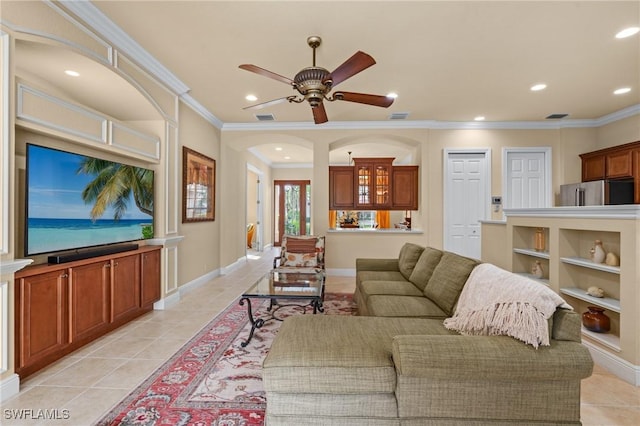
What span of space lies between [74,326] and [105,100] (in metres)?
2.38

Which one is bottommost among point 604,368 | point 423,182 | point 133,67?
point 604,368

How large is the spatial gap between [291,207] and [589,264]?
8452mm

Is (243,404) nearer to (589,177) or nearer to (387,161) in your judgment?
(387,161)

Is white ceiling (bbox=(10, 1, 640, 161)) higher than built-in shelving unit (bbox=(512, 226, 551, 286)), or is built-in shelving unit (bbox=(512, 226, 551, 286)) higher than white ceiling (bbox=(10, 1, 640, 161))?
white ceiling (bbox=(10, 1, 640, 161))

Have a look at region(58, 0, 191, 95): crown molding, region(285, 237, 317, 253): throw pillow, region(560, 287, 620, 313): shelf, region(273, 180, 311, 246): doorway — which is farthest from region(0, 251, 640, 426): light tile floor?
region(273, 180, 311, 246): doorway

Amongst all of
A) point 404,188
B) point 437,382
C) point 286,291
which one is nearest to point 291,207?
point 404,188

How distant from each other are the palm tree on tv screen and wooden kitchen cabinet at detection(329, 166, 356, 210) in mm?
3163

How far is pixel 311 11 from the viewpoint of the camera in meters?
2.45

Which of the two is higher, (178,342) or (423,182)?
(423,182)

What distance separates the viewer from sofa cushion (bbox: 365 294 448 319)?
7.47ft

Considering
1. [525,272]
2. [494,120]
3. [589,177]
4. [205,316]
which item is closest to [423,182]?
[494,120]

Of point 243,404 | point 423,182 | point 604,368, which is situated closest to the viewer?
point 243,404

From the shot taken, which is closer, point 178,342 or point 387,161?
point 178,342

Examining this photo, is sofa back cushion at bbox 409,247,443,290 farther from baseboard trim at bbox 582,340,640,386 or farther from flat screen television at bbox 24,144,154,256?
flat screen television at bbox 24,144,154,256
